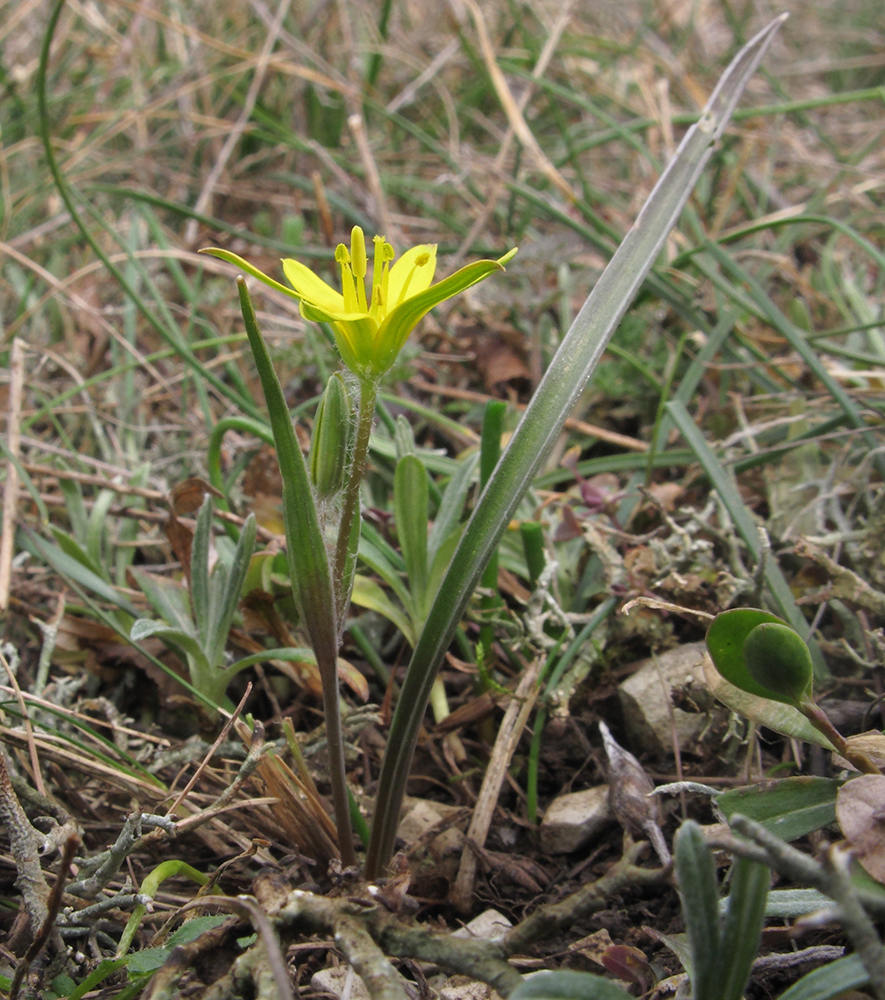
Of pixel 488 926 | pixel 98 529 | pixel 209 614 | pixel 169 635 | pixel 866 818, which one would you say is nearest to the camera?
pixel 866 818

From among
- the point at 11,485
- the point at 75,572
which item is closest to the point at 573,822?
the point at 75,572

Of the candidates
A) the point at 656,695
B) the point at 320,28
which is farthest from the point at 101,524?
the point at 320,28

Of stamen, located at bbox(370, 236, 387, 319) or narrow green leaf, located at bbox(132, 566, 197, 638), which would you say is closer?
stamen, located at bbox(370, 236, 387, 319)

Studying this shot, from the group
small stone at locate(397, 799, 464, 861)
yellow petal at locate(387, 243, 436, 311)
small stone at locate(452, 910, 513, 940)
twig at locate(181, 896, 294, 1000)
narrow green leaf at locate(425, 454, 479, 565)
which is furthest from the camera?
narrow green leaf at locate(425, 454, 479, 565)

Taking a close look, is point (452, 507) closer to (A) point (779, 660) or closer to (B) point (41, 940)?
(A) point (779, 660)

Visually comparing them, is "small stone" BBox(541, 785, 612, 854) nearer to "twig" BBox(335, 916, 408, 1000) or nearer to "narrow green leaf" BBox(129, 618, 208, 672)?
"twig" BBox(335, 916, 408, 1000)

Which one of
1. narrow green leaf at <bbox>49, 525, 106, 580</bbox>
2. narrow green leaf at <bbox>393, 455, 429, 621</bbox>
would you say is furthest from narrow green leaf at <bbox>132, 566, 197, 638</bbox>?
narrow green leaf at <bbox>393, 455, 429, 621</bbox>

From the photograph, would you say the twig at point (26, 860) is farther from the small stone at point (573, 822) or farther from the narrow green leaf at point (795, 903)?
the narrow green leaf at point (795, 903)
